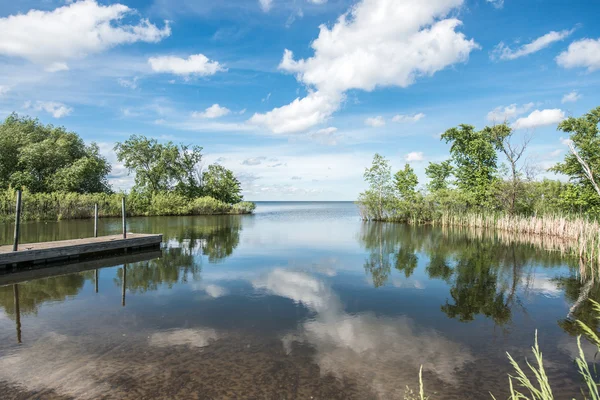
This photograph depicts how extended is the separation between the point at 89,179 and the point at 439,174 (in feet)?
143

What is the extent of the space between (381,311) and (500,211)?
86.9 feet

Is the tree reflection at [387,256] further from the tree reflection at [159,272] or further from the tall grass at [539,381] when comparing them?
the tree reflection at [159,272]

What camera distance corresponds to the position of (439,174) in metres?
42.7

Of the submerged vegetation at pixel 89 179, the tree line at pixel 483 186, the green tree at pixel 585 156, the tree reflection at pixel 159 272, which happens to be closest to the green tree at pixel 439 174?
the tree line at pixel 483 186

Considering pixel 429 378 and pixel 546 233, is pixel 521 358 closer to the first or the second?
pixel 429 378

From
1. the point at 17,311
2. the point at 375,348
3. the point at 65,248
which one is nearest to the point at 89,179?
the point at 65,248

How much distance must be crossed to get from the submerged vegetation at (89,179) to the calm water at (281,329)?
941 inches

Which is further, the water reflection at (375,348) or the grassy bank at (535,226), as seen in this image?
the grassy bank at (535,226)

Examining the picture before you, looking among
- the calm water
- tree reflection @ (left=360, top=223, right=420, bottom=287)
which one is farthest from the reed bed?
tree reflection @ (left=360, top=223, right=420, bottom=287)

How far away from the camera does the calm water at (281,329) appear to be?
5000mm

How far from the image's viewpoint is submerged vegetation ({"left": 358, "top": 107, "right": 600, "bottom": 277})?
20281 mm

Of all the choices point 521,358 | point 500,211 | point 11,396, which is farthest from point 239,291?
point 500,211

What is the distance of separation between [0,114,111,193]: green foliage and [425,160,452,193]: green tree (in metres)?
40.0

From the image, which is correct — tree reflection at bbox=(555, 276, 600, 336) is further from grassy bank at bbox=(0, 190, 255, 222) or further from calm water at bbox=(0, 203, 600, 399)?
grassy bank at bbox=(0, 190, 255, 222)
